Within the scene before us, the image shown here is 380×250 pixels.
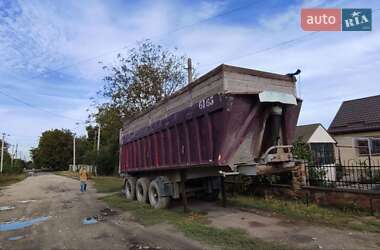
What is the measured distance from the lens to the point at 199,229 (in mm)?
7719

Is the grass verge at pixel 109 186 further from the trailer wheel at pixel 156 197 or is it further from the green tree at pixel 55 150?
the green tree at pixel 55 150

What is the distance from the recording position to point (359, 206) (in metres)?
8.27

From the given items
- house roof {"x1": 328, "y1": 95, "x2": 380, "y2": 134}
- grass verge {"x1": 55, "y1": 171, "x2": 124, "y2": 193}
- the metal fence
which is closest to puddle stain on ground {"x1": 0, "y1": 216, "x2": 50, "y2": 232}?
the metal fence

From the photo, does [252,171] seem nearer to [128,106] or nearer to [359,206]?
[359,206]

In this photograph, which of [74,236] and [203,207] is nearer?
[74,236]

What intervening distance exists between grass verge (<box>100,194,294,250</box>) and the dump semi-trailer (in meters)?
1.10

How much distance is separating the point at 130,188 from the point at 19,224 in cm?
520

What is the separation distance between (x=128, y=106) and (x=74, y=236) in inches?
475

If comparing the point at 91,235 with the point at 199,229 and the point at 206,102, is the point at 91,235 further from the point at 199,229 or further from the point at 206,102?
the point at 206,102

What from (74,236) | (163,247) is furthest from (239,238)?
(74,236)

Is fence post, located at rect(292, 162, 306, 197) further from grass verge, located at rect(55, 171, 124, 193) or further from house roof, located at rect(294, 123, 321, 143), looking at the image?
grass verge, located at rect(55, 171, 124, 193)

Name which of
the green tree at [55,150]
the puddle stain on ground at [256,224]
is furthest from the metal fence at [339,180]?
the green tree at [55,150]

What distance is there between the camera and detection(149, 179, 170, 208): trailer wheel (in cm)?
1109

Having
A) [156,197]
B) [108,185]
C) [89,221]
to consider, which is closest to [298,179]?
[156,197]
